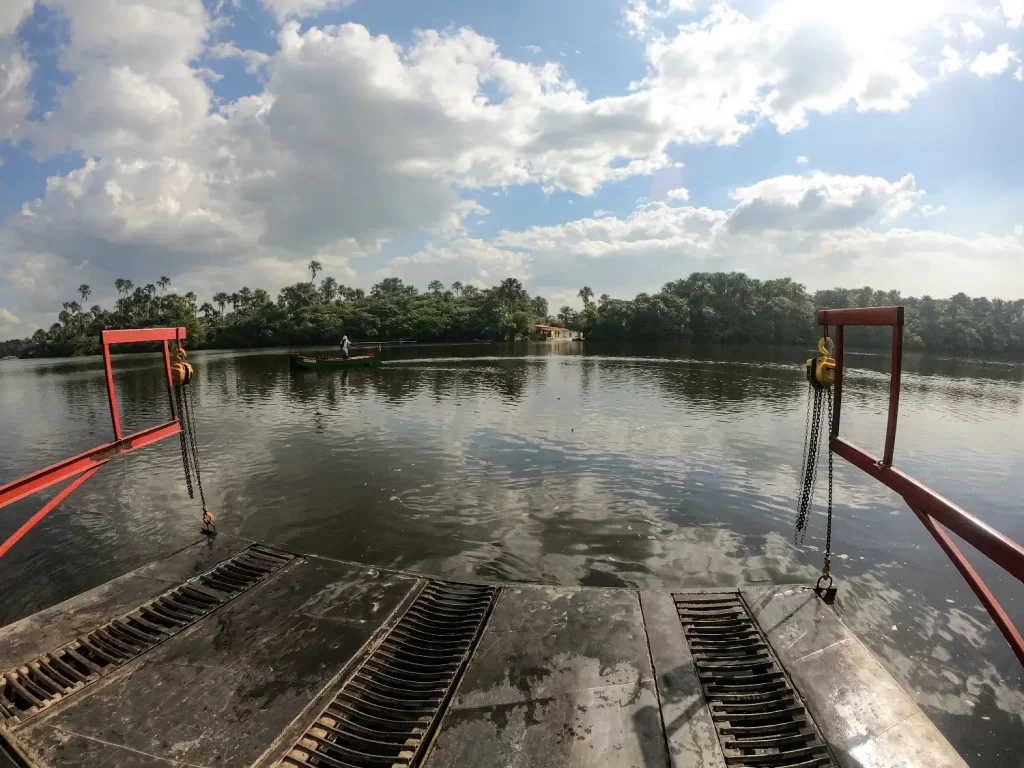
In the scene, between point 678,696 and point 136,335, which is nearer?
point 678,696

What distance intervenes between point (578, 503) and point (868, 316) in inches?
323

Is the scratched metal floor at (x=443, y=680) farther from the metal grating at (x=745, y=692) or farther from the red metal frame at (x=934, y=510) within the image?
the red metal frame at (x=934, y=510)

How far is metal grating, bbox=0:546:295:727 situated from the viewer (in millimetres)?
5250

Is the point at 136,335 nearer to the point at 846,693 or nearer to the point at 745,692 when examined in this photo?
the point at 745,692

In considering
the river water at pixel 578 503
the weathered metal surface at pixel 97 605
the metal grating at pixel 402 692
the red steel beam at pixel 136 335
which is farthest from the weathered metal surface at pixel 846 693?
the red steel beam at pixel 136 335

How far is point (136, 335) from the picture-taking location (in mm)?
7648

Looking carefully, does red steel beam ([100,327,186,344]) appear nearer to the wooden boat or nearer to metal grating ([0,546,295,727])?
metal grating ([0,546,295,727])

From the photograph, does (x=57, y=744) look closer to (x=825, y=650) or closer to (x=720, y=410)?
(x=825, y=650)

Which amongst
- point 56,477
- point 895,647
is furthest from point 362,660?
point 895,647

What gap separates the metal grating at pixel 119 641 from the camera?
207 inches

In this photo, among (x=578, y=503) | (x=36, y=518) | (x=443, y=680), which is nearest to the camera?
(x=443, y=680)

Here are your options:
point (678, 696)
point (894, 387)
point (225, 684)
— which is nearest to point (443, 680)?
point (225, 684)

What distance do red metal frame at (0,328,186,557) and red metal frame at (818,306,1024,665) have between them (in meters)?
8.95

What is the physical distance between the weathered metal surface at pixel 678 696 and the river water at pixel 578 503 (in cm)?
227
